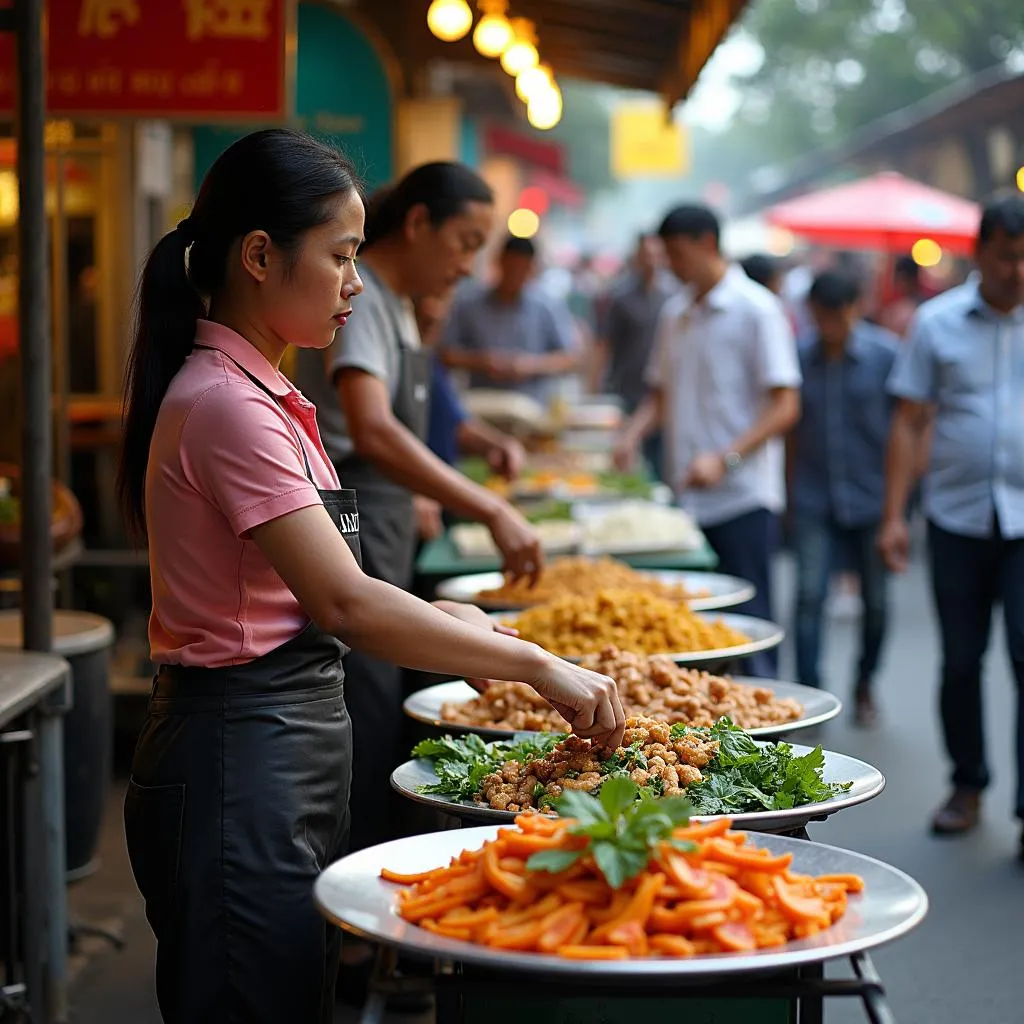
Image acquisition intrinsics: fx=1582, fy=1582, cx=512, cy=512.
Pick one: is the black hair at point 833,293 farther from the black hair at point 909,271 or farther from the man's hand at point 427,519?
the black hair at point 909,271

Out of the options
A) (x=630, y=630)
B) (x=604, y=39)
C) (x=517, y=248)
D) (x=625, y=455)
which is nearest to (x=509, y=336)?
(x=517, y=248)

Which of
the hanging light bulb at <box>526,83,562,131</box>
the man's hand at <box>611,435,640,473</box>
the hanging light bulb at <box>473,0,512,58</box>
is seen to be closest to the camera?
the man's hand at <box>611,435,640,473</box>

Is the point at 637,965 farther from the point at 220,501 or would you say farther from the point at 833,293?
the point at 833,293

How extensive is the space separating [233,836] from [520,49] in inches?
314

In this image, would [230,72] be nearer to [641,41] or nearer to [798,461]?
[798,461]

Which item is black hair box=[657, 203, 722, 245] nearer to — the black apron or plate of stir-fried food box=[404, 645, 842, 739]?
plate of stir-fried food box=[404, 645, 842, 739]

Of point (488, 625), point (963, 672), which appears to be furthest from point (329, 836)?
point (963, 672)

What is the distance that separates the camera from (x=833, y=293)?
824 centimetres

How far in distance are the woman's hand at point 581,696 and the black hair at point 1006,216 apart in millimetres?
3841

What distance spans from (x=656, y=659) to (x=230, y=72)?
2982 mm

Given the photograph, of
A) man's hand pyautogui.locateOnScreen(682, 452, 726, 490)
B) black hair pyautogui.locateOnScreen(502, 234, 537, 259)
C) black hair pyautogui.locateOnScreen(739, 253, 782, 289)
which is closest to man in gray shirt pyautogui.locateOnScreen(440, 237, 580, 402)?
black hair pyautogui.locateOnScreen(502, 234, 537, 259)

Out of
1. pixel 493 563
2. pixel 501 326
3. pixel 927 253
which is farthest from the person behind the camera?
pixel 927 253

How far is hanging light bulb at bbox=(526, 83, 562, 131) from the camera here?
11.0m

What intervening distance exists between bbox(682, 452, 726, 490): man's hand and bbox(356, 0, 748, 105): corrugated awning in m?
3.44
